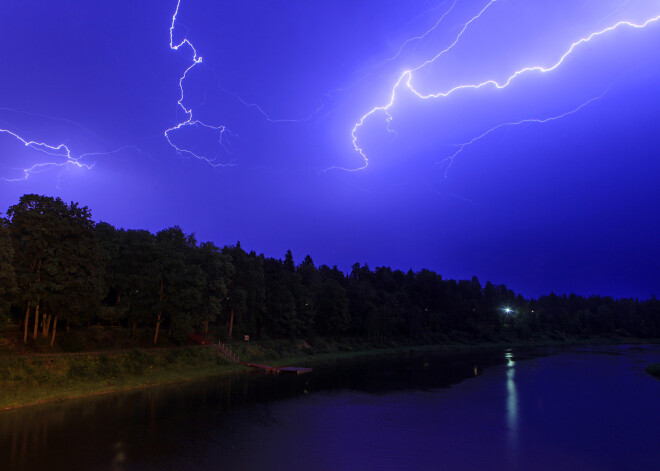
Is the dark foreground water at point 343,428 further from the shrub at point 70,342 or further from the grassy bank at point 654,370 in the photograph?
the grassy bank at point 654,370

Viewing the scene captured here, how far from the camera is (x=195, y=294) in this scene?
2212 inches

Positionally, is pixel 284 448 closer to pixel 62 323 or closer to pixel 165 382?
pixel 165 382

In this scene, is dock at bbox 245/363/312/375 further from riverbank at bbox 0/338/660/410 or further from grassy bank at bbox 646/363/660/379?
grassy bank at bbox 646/363/660/379

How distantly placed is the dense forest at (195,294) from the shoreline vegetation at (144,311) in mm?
174

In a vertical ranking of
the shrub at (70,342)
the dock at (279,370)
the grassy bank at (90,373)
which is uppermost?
the shrub at (70,342)

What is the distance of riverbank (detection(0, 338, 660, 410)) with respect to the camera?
112ft

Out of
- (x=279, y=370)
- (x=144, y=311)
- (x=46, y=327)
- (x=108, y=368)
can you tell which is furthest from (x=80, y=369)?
(x=279, y=370)

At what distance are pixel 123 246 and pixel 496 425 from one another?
5861 cm

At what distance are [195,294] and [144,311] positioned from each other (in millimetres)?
6501

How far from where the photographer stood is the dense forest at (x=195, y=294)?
4141 centimetres

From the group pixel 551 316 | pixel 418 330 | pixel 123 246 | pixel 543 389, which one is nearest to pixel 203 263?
pixel 123 246

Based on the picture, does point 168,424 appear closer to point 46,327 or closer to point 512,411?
point 46,327

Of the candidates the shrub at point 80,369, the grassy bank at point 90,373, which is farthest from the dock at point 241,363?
the shrub at point 80,369

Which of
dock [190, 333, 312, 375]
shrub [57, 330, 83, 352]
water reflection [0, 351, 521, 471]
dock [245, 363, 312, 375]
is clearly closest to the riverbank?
dock [190, 333, 312, 375]
